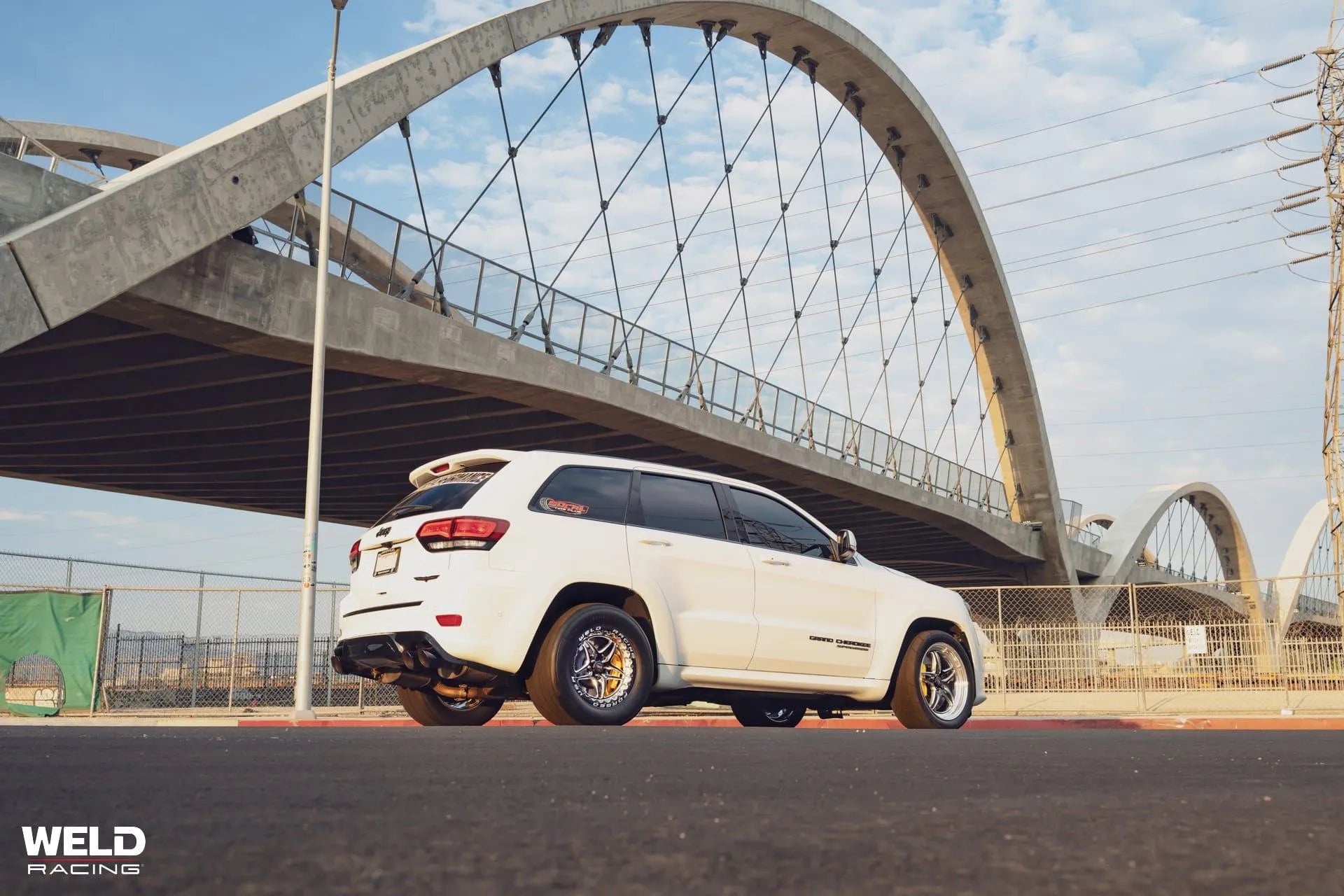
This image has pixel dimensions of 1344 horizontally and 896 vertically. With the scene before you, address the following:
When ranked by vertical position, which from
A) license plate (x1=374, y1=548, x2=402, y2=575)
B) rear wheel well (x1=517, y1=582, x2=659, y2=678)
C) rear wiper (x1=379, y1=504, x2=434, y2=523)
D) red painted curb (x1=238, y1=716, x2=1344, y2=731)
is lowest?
red painted curb (x1=238, y1=716, x2=1344, y2=731)

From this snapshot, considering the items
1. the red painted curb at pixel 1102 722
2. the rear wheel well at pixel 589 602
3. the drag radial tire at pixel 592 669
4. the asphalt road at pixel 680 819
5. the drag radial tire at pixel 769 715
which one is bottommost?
the red painted curb at pixel 1102 722

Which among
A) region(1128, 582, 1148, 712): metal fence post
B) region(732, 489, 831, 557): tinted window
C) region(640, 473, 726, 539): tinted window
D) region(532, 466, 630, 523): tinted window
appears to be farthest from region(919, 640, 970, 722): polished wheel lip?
region(1128, 582, 1148, 712): metal fence post

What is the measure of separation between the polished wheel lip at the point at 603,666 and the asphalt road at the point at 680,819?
274cm

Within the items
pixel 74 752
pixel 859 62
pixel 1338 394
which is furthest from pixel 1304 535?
pixel 74 752

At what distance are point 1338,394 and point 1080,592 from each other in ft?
37.1

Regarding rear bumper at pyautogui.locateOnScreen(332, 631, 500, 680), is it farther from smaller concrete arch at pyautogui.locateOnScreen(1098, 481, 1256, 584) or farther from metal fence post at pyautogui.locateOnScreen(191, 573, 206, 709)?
smaller concrete arch at pyautogui.locateOnScreen(1098, 481, 1256, 584)

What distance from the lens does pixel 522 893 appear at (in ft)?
5.83

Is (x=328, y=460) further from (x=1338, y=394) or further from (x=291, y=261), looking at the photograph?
(x=1338, y=394)

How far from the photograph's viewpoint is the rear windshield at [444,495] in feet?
25.9

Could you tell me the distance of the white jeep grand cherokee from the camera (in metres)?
7.55

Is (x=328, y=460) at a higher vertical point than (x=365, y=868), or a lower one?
higher

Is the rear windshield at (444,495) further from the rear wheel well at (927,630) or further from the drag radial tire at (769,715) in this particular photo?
the rear wheel well at (927,630)

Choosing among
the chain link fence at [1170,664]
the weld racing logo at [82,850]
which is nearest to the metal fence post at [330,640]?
the chain link fence at [1170,664]

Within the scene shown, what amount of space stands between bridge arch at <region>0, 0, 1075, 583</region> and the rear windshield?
788 cm
